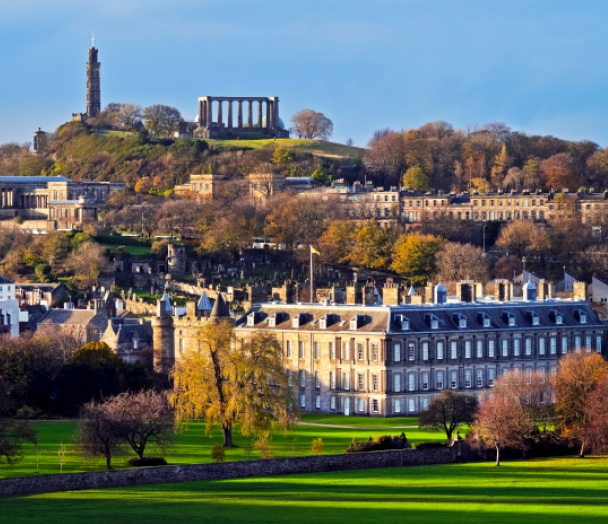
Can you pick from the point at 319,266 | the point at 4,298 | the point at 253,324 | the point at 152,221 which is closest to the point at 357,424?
the point at 253,324

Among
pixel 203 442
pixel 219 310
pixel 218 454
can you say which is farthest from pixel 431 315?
pixel 218 454

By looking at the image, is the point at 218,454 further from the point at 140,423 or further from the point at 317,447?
the point at 317,447

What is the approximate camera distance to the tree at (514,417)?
69.9 m

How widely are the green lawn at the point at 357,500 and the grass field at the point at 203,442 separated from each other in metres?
5.17

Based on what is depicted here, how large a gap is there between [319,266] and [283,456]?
82290 millimetres

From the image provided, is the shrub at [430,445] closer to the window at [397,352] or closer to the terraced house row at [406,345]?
the terraced house row at [406,345]

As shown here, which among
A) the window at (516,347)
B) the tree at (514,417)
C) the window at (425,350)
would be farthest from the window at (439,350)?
the tree at (514,417)

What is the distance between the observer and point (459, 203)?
18462 cm

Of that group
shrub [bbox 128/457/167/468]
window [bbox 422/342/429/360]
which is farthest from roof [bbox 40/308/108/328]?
shrub [bbox 128/457/167/468]

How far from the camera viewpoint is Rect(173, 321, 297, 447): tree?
7462 cm

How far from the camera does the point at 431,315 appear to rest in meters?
90.6

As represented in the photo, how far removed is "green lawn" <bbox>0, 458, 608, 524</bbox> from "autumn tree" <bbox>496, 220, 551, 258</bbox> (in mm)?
91190

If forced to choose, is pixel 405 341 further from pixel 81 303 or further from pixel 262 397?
pixel 81 303

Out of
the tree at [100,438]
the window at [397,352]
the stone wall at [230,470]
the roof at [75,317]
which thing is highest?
the roof at [75,317]
